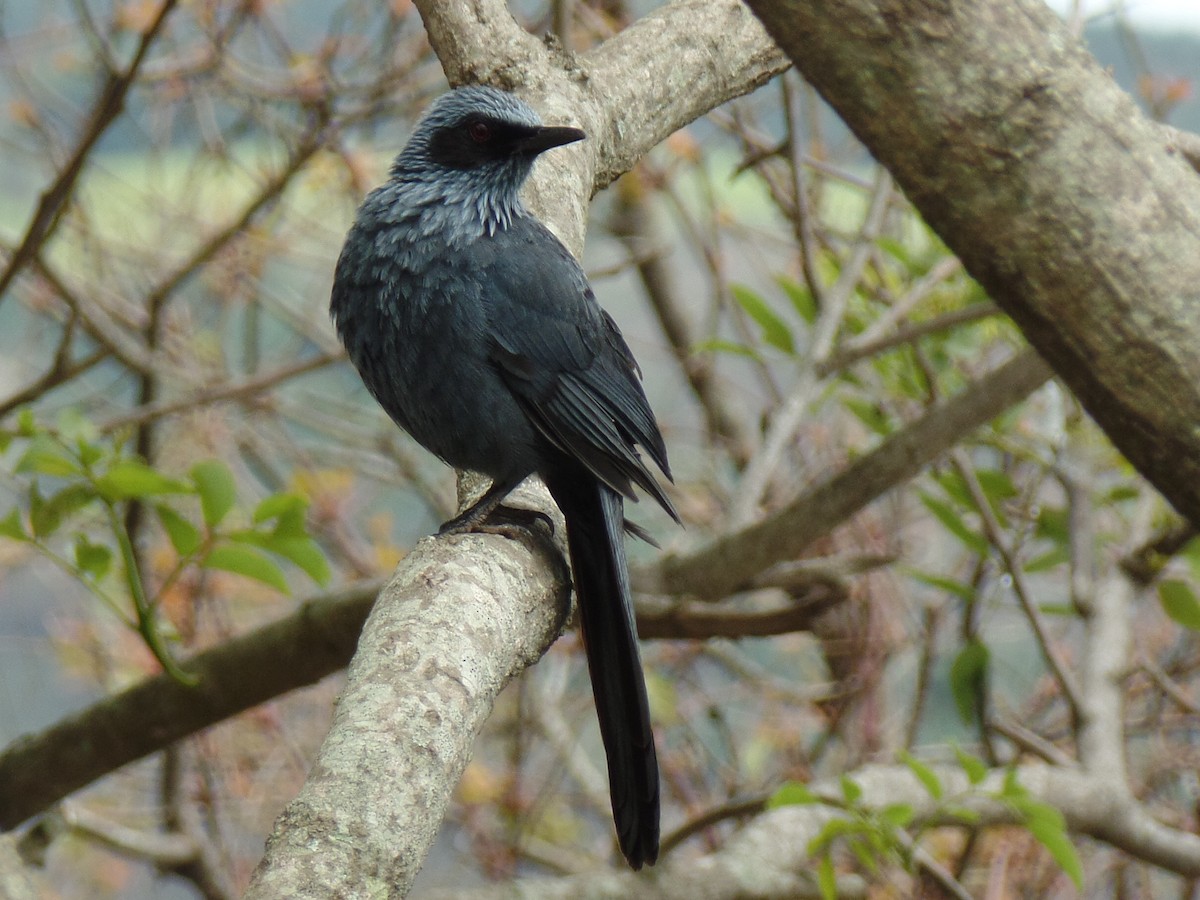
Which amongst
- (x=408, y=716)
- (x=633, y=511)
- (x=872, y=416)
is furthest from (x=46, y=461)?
(x=633, y=511)

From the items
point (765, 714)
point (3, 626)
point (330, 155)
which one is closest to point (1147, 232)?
point (765, 714)

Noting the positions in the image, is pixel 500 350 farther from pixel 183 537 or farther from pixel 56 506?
pixel 56 506

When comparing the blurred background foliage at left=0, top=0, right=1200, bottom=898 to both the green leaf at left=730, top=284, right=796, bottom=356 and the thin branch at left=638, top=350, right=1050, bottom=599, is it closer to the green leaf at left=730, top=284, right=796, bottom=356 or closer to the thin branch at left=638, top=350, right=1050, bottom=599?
the green leaf at left=730, top=284, right=796, bottom=356

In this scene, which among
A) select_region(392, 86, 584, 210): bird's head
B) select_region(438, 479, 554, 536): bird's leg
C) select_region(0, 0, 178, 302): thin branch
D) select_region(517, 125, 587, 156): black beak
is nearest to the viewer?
select_region(438, 479, 554, 536): bird's leg

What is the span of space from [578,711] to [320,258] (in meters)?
2.47

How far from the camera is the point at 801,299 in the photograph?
4.00m

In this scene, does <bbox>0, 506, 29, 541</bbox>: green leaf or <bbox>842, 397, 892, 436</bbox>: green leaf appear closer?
<bbox>0, 506, 29, 541</bbox>: green leaf

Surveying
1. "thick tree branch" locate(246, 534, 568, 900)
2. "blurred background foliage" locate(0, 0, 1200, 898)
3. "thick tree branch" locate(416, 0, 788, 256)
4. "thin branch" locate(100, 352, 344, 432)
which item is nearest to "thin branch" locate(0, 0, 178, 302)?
"blurred background foliage" locate(0, 0, 1200, 898)

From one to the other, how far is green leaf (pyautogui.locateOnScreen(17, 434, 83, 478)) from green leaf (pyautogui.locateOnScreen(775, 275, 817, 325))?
2.16 m

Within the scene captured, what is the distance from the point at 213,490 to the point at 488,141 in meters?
1.09

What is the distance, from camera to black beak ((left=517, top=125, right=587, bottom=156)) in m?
2.90

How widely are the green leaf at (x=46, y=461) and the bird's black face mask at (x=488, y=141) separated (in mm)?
1154

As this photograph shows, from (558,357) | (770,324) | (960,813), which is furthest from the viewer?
(770,324)

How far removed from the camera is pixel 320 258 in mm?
6023
